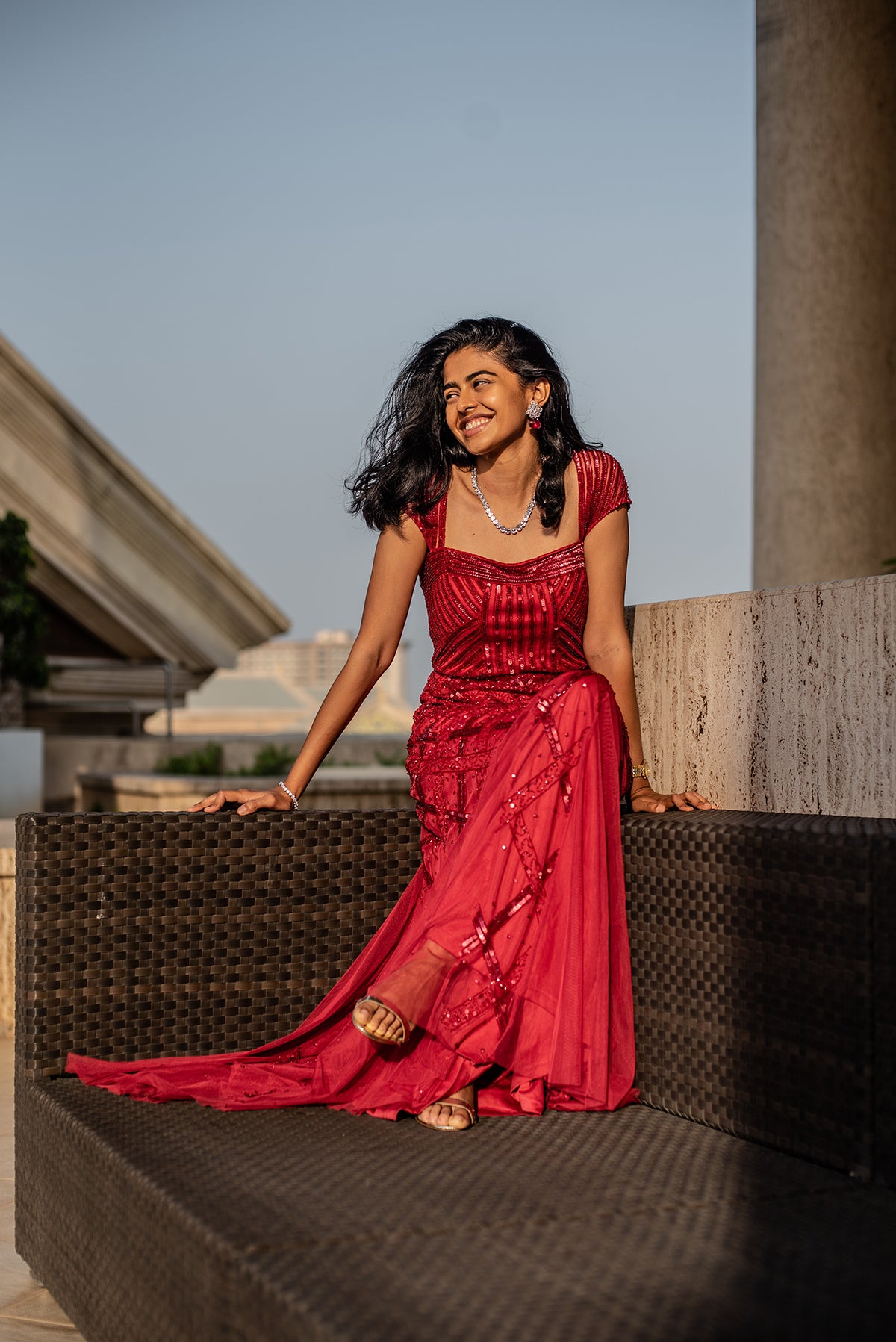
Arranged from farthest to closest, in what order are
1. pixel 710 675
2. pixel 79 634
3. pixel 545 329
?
1. pixel 79 634
2. pixel 545 329
3. pixel 710 675

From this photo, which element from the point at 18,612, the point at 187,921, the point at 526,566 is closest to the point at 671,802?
the point at 526,566

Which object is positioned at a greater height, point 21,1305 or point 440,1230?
point 440,1230

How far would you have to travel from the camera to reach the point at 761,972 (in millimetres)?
1486

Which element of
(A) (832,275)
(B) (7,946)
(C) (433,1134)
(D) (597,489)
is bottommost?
(B) (7,946)

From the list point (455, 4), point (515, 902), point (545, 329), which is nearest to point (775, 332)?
point (545, 329)

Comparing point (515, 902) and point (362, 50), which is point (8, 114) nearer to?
point (362, 50)

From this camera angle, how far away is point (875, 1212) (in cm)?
121

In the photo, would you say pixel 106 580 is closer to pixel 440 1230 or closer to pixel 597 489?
pixel 597 489

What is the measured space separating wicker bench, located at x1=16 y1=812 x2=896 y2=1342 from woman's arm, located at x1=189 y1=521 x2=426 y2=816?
21 cm

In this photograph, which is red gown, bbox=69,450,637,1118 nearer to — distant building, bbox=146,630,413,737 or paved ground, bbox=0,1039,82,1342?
paved ground, bbox=0,1039,82,1342

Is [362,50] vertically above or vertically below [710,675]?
above

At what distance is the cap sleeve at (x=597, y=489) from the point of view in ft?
6.98

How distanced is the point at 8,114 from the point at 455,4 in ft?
23.7

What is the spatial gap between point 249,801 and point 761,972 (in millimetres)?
811
